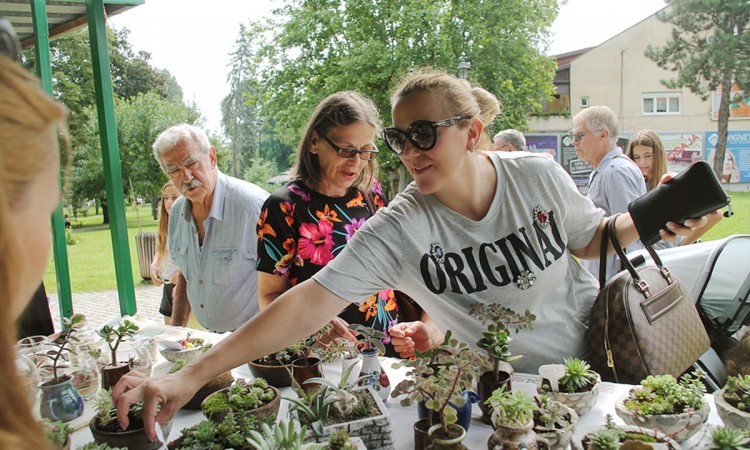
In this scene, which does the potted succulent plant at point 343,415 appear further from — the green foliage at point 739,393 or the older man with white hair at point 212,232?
the older man with white hair at point 212,232

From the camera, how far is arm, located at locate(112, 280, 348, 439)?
1304 mm

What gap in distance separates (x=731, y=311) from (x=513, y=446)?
2458 millimetres

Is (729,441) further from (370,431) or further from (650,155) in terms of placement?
(650,155)

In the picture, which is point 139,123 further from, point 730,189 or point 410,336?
point 730,189

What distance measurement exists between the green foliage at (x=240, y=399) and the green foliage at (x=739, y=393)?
3.83 ft

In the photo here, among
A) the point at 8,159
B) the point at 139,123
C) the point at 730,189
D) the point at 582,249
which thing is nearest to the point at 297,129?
the point at 139,123

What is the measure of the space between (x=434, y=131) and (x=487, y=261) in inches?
17.7

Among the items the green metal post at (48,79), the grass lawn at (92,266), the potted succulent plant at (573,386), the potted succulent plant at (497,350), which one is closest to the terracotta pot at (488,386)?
the potted succulent plant at (497,350)

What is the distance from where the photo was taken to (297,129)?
15805 mm

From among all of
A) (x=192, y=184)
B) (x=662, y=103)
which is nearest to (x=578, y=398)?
(x=192, y=184)

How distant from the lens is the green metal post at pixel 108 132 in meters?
3.83

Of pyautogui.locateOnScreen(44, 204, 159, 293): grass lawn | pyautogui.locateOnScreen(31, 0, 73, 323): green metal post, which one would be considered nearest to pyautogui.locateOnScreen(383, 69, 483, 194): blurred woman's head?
pyautogui.locateOnScreen(31, 0, 73, 323): green metal post

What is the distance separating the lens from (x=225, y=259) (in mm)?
2830

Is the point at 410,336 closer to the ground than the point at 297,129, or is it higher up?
closer to the ground
